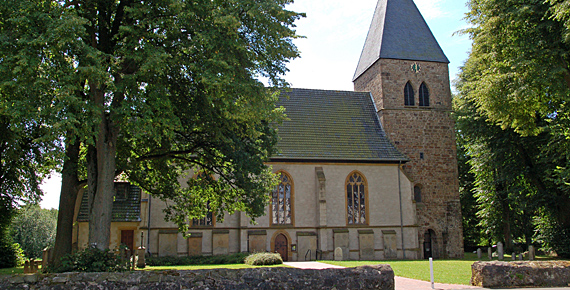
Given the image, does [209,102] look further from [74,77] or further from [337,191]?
[337,191]

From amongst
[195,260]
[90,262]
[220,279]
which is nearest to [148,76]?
[90,262]

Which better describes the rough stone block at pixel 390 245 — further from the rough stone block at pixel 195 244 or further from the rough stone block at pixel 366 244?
the rough stone block at pixel 195 244

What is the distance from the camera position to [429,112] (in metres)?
29.4

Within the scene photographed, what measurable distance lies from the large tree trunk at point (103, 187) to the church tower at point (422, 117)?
1938 cm

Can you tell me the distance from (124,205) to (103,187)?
37.0 feet

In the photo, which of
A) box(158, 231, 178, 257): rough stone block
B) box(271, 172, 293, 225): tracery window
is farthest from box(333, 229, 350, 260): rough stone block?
box(158, 231, 178, 257): rough stone block

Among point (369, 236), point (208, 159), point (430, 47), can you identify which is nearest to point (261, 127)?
point (208, 159)

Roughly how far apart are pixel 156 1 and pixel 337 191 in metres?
17.0

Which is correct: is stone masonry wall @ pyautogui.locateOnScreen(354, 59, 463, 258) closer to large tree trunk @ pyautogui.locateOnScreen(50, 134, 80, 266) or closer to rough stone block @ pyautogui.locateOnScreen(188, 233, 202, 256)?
rough stone block @ pyautogui.locateOnScreen(188, 233, 202, 256)

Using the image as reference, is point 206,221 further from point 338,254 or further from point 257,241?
point 338,254

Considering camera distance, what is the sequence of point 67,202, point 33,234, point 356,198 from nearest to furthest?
point 67,202 → point 356,198 → point 33,234

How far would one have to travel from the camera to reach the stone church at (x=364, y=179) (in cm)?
2392

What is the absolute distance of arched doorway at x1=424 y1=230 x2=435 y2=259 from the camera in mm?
28062

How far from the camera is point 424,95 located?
29.9m
